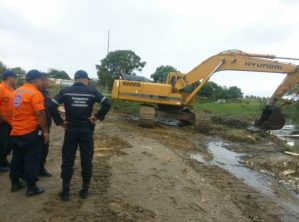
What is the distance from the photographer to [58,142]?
11.3m

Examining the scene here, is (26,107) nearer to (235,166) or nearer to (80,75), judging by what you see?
(80,75)

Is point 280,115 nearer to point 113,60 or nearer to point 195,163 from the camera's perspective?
point 195,163

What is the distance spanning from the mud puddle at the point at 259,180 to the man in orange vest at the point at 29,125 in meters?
4.13

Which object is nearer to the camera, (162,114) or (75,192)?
(75,192)

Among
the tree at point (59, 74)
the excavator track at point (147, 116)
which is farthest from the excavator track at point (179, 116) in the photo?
the tree at point (59, 74)

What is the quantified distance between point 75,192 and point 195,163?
466cm

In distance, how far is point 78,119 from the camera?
607cm

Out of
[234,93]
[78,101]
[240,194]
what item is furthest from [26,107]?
[234,93]

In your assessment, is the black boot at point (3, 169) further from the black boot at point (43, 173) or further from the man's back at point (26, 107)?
the man's back at point (26, 107)

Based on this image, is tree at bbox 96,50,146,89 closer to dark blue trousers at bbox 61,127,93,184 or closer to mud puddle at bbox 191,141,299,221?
mud puddle at bbox 191,141,299,221

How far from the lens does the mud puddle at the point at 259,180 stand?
7.64 meters

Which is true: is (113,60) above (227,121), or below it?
above

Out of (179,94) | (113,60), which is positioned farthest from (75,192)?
(113,60)

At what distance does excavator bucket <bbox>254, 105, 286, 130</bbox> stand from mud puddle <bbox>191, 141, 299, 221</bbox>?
388cm
